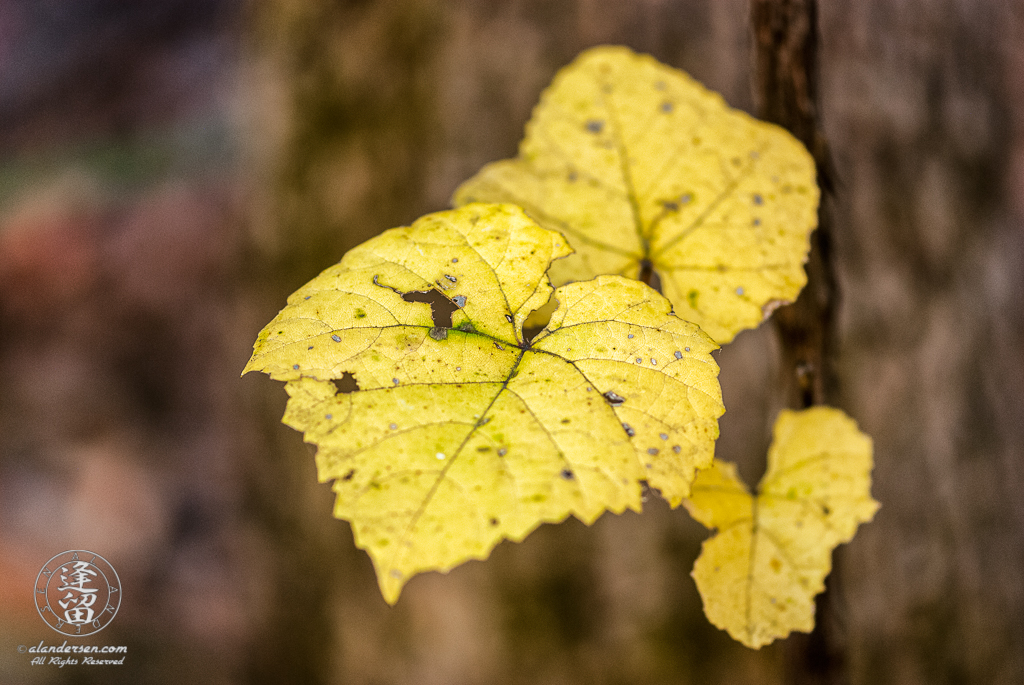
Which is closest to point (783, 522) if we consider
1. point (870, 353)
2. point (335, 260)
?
point (870, 353)

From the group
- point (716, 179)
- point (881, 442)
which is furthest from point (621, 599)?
point (716, 179)

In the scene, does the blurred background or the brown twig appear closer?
the brown twig

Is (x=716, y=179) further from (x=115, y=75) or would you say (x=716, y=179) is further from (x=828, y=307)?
(x=115, y=75)

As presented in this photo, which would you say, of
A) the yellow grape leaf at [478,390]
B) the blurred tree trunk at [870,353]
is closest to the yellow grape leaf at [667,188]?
Result: the yellow grape leaf at [478,390]

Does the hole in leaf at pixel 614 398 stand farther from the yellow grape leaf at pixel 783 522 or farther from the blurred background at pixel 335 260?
the blurred background at pixel 335 260

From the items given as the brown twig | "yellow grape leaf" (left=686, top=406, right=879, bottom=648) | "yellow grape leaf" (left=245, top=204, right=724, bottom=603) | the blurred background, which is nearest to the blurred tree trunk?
the blurred background

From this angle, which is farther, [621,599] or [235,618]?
[235,618]

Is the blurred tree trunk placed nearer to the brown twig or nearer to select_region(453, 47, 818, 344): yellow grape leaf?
the brown twig
